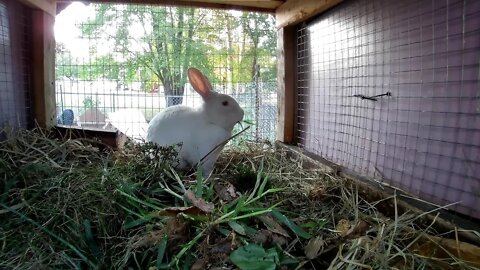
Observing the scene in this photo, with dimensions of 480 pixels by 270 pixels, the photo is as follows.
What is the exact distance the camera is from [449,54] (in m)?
1.26

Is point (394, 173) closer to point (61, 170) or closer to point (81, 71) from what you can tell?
point (61, 170)

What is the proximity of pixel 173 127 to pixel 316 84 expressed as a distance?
3.02ft

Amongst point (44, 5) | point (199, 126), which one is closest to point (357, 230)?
point (199, 126)

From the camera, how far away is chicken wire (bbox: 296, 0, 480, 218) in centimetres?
120

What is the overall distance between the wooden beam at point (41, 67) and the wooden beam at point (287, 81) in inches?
59.2

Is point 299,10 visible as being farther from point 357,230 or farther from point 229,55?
point 229,55

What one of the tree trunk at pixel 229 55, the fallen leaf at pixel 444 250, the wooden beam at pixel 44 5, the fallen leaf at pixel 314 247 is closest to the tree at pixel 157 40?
the tree trunk at pixel 229 55

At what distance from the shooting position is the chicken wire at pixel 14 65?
6.34ft

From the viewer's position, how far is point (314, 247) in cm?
108

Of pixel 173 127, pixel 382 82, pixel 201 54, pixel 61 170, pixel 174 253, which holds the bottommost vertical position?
pixel 174 253

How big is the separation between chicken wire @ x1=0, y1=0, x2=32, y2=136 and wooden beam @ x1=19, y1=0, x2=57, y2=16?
0.20ft

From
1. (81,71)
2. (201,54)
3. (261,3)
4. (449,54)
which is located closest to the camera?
(449,54)

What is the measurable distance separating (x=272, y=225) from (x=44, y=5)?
6.49 feet

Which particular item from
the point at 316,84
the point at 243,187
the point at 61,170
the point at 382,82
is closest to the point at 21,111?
the point at 61,170
